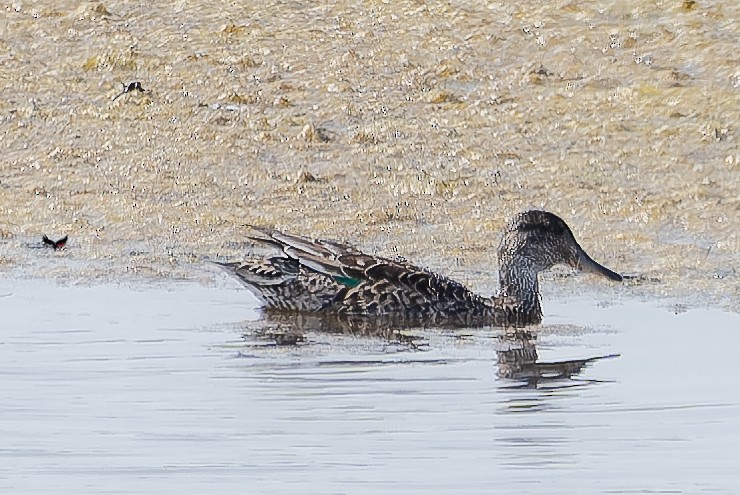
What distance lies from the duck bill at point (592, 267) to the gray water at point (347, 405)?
0.53 ft

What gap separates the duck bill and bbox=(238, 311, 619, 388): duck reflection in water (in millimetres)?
725

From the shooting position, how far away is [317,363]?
320 inches

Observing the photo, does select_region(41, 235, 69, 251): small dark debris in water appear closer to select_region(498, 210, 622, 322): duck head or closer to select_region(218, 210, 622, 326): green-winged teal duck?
select_region(218, 210, 622, 326): green-winged teal duck

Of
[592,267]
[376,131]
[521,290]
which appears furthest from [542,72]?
[521,290]

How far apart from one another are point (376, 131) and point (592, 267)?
3.28 meters

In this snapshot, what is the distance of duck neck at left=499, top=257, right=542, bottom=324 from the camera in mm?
9352

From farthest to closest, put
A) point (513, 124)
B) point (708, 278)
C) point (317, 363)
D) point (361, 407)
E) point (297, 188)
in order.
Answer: point (513, 124) < point (297, 188) < point (708, 278) < point (317, 363) < point (361, 407)

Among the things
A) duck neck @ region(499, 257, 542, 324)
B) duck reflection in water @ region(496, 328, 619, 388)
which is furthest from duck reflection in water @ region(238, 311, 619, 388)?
duck neck @ region(499, 257, 542, 324)

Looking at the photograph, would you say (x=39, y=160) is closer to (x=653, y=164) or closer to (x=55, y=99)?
(x=55, y=99)

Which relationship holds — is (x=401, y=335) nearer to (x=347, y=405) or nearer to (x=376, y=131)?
(x=347, y=405)

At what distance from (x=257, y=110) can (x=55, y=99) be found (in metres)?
1.54

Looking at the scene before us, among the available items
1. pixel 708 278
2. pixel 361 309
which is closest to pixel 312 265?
pixel 361 309

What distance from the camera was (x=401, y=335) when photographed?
8953 millimetres

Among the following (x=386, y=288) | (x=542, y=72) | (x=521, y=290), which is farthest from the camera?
(x=542, y=72)
